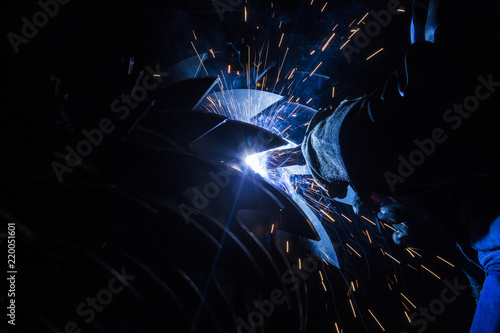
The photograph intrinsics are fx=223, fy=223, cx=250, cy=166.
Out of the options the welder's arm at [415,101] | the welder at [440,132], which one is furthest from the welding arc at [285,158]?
the welder's arm at [415,101]

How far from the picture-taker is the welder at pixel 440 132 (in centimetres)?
121

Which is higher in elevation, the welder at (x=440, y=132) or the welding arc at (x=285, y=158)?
the welding arc at (x=285, y=158)

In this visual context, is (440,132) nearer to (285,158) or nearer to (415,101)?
(415,101)

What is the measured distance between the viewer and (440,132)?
1348 mm

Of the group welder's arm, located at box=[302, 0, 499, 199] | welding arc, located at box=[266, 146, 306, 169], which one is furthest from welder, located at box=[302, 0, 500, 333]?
welding arc, located at box=[266, 146, 306, 169]

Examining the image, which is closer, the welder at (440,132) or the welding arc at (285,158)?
the welder at (440,132)

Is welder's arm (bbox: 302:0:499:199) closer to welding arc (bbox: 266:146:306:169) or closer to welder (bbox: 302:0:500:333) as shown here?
welder (bbox: 302:0:500:333)

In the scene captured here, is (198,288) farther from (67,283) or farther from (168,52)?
(168,52)

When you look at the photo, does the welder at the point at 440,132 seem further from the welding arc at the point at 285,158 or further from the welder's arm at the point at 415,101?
the welding arc at the point at 285,158

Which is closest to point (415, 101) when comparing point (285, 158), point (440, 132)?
point (440, 132)

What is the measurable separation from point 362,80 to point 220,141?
2010 mm

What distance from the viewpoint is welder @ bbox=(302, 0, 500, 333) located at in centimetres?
121

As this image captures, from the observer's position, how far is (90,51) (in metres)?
1.89

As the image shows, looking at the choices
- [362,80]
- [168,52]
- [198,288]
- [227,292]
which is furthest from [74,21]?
[362,80]
